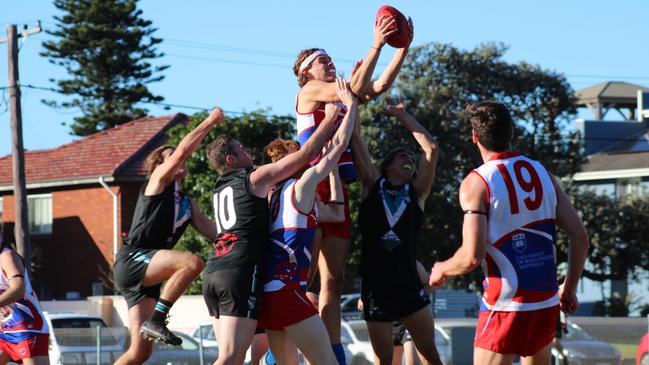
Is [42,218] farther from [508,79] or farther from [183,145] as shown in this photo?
[183,145]

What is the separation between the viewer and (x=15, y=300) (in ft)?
36.2

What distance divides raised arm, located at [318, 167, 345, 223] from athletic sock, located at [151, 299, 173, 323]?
1460mm

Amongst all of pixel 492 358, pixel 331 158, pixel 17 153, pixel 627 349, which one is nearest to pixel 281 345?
pixel 331 158

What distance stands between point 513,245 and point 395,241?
2.37 meters

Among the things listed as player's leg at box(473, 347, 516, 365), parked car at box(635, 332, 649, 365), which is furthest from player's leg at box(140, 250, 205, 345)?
parked car at box(635, 332, 649, 365)

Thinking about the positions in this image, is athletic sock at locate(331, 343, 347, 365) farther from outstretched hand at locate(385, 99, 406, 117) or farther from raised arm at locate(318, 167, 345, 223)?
outstretched hand at locate(385, 99, 406, 117)

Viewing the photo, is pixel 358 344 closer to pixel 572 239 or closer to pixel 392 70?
pixel 392 70

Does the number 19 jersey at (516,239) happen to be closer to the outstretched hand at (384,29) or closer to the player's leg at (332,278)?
the outstretched hand at (384,29)

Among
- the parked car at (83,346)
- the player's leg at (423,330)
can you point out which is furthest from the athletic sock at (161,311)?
the parked car at (83,346)

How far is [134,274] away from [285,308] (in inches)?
73.4

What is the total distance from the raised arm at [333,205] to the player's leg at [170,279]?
43.5 inches

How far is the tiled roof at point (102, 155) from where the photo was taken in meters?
45.9

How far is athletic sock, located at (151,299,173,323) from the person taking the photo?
954 cm

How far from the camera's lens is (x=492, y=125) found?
289 inches
